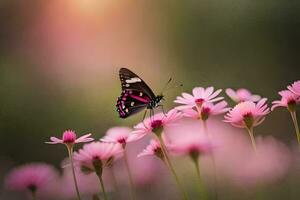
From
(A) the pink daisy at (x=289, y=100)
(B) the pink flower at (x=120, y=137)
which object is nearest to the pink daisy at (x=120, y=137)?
(B) the pink flower at (x=120, y=137)

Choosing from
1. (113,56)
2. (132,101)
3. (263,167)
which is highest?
(113,56)

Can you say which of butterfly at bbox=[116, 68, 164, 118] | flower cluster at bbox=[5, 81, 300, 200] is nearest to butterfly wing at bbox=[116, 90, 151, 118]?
butterfly at bbox=[116, 68, 164, 118]

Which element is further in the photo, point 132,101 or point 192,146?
point 132,101

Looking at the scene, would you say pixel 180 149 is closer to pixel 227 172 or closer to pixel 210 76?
pixel 227 172

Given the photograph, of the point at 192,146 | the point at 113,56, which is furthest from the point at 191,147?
the point at 113,56

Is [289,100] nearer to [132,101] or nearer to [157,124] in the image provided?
[157,124]

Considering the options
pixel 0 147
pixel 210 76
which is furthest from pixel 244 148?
pixel 210 76
